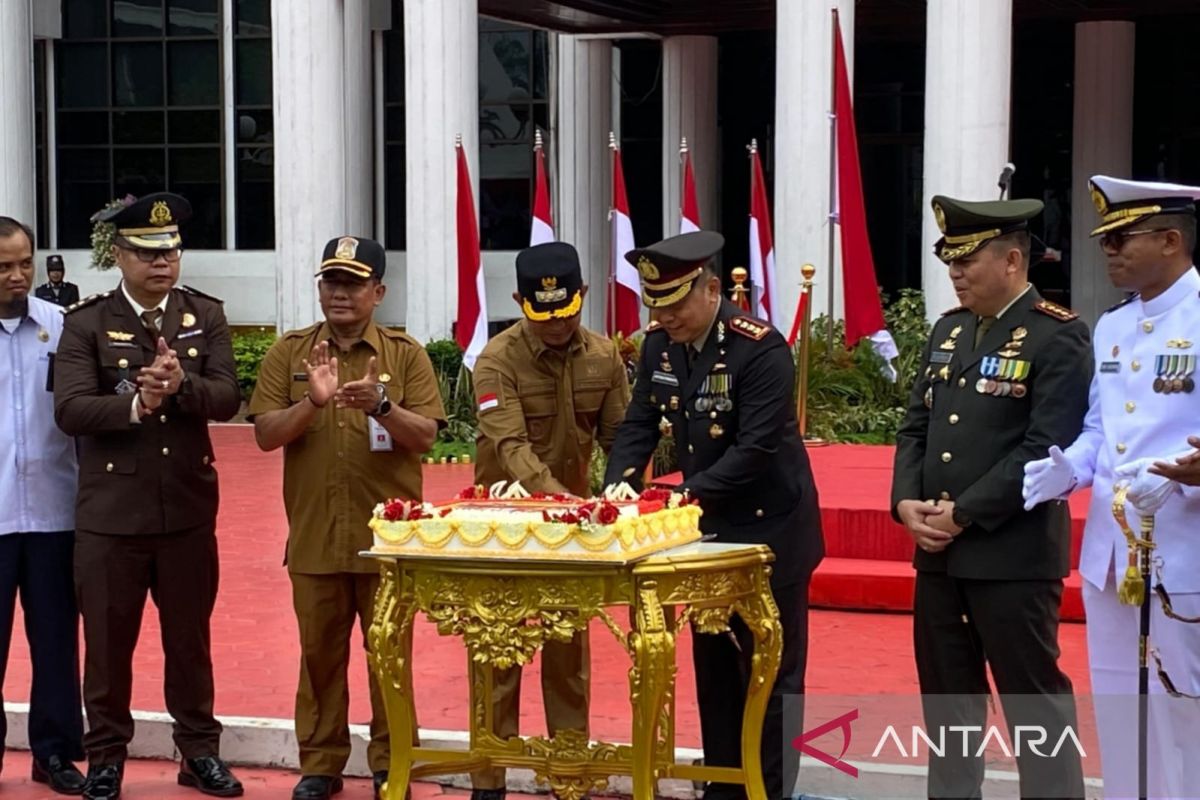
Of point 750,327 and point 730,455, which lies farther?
point 750,327

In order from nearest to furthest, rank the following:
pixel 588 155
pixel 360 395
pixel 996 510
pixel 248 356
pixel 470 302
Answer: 1. pixel 996 510
2. pixel 360 395
3. pixel 470 302
4. pixel 248 356
5. pixel 588 155

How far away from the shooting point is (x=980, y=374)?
19.4 feet

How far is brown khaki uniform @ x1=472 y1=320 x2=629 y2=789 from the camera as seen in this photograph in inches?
273

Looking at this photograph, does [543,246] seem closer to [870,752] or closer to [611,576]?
[611,576]

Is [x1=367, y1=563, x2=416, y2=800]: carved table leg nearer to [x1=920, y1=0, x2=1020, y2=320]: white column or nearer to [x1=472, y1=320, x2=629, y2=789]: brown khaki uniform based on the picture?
[x1=472, y1=320, x2=629, y2=789]: brown khaki uniform

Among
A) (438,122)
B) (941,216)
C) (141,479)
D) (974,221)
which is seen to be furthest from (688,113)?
(974,221)

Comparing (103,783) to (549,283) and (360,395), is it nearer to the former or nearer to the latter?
(360,395)

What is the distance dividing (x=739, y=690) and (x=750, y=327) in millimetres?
1282

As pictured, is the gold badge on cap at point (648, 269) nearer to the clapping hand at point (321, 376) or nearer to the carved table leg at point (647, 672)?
the carved table leg at point (647, 672)

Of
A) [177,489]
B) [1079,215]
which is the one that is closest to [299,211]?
[1079,215]

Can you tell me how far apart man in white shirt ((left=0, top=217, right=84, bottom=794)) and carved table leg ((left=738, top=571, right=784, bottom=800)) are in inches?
106

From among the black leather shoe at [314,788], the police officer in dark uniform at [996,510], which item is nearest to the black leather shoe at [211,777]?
the black leather shoe at [314,788]

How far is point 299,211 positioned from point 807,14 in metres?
6.75

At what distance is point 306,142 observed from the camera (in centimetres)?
2194
